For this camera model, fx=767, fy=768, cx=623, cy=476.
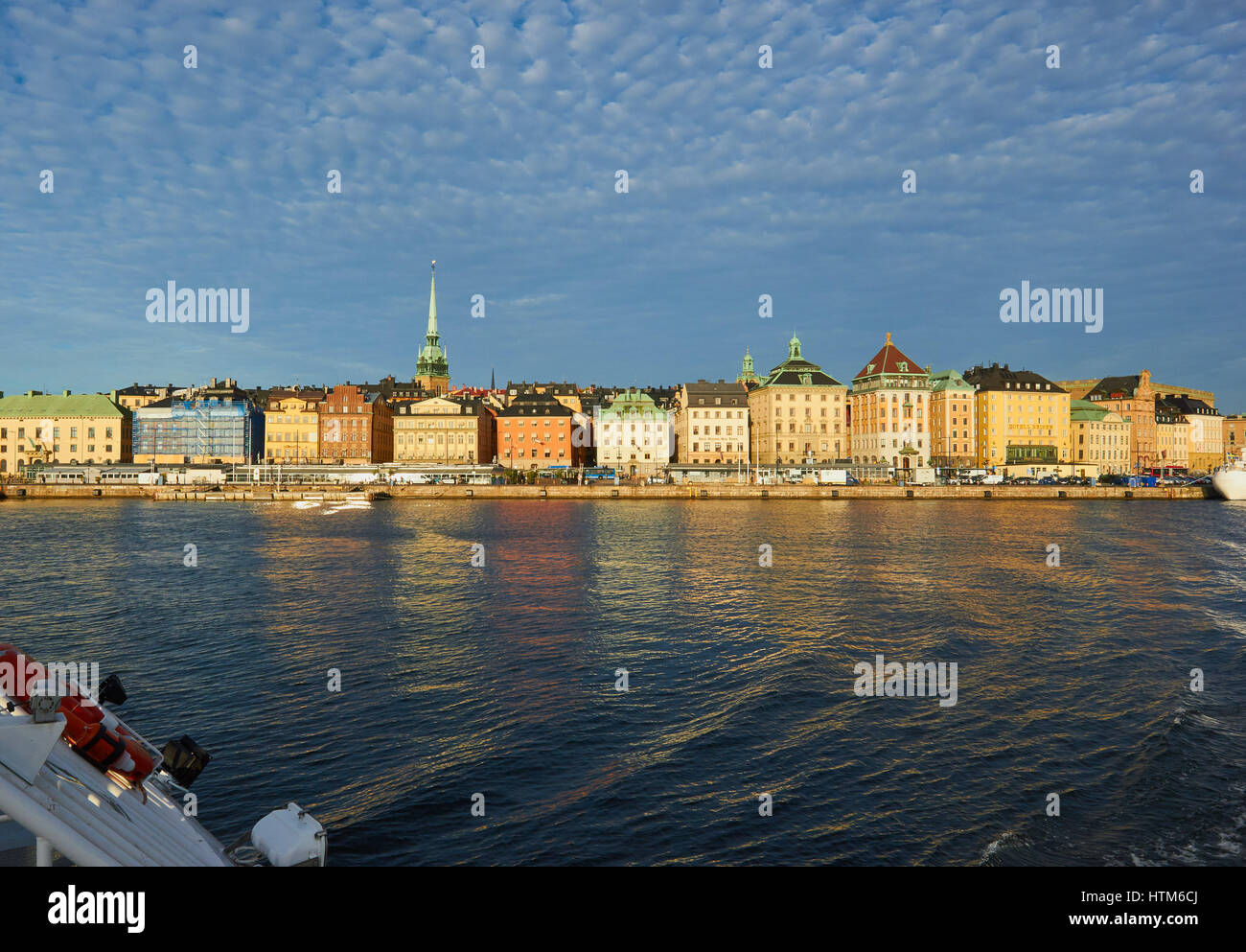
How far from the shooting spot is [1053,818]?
12133 mm

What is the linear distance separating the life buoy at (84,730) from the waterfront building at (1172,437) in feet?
684

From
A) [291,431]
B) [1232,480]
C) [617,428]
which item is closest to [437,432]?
[291,431]

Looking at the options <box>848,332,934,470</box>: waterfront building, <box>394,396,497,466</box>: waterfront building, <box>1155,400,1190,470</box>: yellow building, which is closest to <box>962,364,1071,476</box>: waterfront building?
<box>848,332,934,470</box>: waterfront building

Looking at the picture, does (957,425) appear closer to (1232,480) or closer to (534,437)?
(1232,480)

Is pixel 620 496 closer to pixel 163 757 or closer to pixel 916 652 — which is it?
pixel 916 652

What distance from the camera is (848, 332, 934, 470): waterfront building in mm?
137625

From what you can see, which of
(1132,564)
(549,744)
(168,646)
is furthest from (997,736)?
(1132,564)

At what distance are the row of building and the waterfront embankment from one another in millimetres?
14723

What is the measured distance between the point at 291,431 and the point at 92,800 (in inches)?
5723

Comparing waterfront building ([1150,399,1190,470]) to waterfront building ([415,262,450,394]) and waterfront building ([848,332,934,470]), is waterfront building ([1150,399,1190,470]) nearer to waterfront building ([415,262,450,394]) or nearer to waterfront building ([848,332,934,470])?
waterfront building ([848,332,934,470])

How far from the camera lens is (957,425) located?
5856 inches

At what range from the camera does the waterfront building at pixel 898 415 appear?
137625 millimetres

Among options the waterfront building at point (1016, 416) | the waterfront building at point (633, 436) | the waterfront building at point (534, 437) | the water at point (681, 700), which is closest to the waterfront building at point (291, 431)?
the waterfront building at point (534, 437)

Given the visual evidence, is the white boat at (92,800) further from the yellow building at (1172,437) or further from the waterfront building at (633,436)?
the yellow building at (1172,437)
